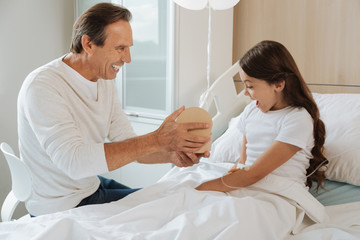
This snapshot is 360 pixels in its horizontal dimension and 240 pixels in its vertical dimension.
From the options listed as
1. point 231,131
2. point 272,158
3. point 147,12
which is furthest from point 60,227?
point 147,12

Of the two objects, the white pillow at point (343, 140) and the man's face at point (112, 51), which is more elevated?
the man's face at point (112, 51)

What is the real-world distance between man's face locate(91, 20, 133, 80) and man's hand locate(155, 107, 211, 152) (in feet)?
1.29

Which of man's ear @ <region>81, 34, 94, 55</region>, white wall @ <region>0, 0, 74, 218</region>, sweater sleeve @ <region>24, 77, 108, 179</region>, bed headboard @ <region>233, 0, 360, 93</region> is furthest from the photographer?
white wall @ <region>0, 0, 74, 218</region>

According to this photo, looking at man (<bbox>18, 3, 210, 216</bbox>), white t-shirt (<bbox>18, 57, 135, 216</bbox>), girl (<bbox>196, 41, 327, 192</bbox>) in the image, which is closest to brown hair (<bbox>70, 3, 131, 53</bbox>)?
man (<bbox>18, 3, 210, 216</bbox>)

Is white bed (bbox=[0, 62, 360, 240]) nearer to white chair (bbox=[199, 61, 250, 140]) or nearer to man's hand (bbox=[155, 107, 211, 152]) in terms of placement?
man's hand (bbox=[155, 107, 211, 152])

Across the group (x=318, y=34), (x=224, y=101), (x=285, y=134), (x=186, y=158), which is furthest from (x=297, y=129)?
(x=318, y=34)

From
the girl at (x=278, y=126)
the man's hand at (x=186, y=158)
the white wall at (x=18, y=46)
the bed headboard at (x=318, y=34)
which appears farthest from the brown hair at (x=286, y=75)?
the white wall at (x=18, y=46)

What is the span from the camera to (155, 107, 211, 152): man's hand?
1264 millimetres

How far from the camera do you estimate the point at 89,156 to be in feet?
4.05

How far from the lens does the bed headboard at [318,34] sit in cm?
209

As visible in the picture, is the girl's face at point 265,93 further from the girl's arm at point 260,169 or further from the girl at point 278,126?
the girl's arm at point 260,169

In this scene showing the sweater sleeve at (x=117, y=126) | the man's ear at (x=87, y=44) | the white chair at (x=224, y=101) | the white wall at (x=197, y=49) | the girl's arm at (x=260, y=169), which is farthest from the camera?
the white wall at (x=197, y=49)

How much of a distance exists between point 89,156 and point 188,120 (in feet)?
1.19

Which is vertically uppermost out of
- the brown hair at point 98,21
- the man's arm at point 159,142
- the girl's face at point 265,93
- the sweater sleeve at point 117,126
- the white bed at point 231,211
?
the brown hair at point 98,21
